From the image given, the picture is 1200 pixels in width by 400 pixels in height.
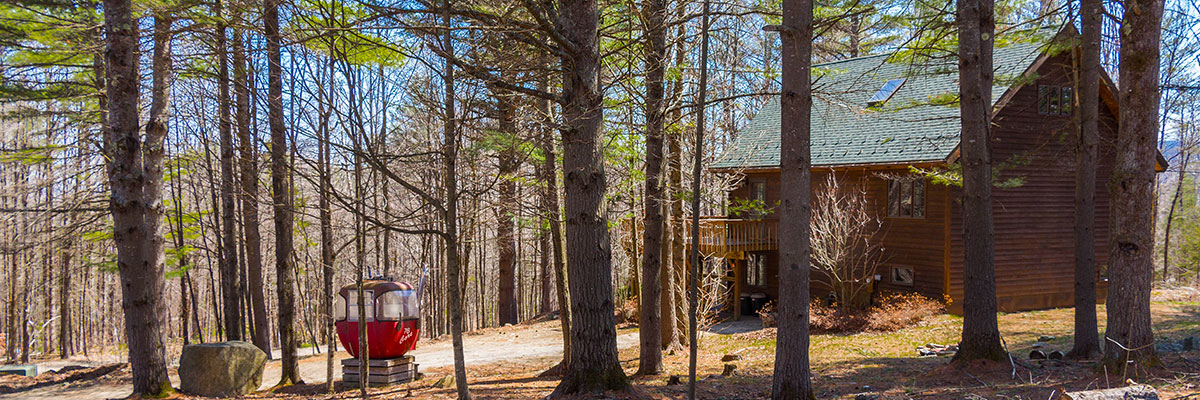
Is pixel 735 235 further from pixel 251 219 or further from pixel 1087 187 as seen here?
pixel 251 219

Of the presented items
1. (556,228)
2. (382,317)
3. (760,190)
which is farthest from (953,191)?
(382,317)

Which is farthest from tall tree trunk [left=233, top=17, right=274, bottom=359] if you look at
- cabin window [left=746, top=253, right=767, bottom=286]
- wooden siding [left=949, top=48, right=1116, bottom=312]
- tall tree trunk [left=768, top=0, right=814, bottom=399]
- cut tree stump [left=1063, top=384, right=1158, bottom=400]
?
wooden siding [left=949, top=48, right=1116, bottom=312]

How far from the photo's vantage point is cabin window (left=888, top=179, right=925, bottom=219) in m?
18.4

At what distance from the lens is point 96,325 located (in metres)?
34.5

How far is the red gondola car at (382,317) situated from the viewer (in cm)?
1180

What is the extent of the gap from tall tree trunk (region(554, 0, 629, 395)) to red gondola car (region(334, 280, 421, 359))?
5387 mm

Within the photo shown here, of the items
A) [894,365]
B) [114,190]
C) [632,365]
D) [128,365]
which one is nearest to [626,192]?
[632,365]

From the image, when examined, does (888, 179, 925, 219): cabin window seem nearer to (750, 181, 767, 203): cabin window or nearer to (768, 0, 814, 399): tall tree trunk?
(750, 181, 767, 203): cabin window

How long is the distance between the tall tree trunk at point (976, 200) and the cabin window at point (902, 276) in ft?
31.4

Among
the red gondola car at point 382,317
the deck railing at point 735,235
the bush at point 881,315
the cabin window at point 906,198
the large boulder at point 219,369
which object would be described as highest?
the cabin window at point 906,198

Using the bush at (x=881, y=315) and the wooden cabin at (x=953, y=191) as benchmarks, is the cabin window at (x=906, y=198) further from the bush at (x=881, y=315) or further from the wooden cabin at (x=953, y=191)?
the bush at (x=881, y=315)

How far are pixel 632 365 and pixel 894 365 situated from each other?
4.25 metres

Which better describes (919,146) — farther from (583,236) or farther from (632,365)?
(583,236)

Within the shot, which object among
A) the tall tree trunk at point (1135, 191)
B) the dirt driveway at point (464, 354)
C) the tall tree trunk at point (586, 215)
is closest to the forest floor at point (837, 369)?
the dirt driveway at point (464, 354)
